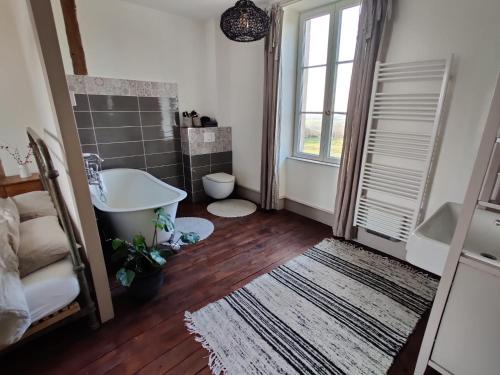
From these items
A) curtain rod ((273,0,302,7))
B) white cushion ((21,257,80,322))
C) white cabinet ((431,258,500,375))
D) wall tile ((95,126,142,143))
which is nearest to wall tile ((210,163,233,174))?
wall tile ((95,126,142,143))

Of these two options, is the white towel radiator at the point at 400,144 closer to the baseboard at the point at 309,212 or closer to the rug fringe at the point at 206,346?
the baseboard at the point at 309,212

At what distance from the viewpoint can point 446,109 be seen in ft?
6.21

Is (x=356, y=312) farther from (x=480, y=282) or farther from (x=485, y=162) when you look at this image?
(x=485, y=162)

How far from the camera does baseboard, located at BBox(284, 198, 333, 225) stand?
2.98 metres

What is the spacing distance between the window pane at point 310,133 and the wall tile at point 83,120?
2.56m

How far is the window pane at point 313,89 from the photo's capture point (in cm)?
284

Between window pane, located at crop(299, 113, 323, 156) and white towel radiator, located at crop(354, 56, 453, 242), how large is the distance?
766 millimetres

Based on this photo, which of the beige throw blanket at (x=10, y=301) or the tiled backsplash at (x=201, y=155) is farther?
the tiled backsplash at (x=201, y=155)

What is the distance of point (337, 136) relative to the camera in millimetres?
2805

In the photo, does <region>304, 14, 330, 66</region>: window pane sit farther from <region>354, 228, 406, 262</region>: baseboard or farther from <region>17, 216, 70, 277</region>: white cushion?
<region>17, 216, 70, 277</region>: white cushion

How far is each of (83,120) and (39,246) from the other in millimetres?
2029

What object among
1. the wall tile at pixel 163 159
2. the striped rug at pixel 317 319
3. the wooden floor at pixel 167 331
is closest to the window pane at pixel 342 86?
the wooden floor at pixel 167 331

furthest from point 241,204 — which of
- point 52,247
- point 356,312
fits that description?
point 52,247

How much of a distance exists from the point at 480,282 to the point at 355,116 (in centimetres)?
166
